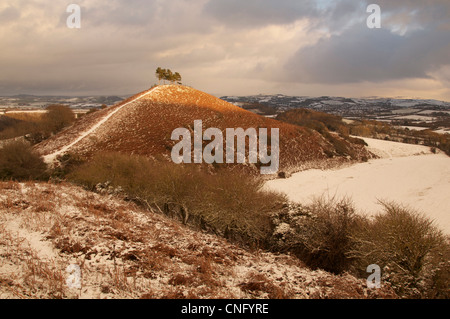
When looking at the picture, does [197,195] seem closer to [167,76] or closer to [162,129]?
[162,129]

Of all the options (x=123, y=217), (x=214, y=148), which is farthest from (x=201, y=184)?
(x=214, y=148)

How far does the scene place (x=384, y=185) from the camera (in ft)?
143

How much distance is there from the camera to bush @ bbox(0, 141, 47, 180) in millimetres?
24562

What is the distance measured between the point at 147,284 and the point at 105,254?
2.63 meters

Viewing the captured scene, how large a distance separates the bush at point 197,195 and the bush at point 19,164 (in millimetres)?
6198


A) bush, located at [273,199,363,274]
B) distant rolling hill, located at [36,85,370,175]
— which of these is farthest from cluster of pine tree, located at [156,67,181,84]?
bush, located at [273,199,363,274]

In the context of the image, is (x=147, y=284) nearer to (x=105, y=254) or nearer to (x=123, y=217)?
(x=105, y=254)

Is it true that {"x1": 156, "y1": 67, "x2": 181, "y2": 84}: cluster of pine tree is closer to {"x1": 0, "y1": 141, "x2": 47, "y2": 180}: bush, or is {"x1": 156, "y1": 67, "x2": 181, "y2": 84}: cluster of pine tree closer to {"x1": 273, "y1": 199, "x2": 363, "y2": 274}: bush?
{"x1": 0, "y1": 141, "x2": 47, "y2": 180}: bush

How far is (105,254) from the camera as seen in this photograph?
9.35m

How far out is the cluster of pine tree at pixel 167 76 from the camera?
73.6m

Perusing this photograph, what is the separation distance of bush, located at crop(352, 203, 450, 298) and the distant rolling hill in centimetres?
3458

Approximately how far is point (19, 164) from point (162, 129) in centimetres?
2713

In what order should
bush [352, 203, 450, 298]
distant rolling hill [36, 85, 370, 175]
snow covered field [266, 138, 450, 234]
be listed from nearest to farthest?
1. bush [352, 203, 450, 298]
2. snow covered field [266, 138, 450, 234]
3. distant rolling hill [36, 85, 370, 175]
